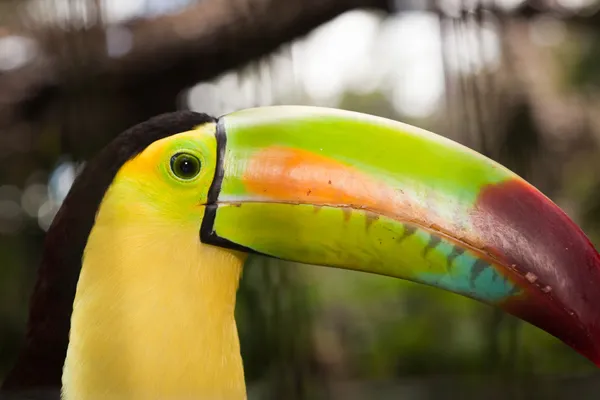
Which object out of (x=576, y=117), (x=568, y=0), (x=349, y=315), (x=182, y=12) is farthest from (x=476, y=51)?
(x=349, y=315)

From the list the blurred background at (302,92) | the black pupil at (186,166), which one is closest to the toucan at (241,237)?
the black pupil at (186,166)

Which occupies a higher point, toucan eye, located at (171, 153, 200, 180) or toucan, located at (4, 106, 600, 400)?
toucan eye, located at (171, 153, 200, 180)

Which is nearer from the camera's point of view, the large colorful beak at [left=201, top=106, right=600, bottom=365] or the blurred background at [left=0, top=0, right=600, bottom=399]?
the large colorful beak at [left=201, top=106, right=600, bottom=365]

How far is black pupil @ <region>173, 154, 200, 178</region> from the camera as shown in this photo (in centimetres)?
70

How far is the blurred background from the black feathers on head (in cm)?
19

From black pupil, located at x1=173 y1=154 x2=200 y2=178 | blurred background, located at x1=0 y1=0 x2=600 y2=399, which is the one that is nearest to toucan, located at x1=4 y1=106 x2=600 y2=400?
black pupil, located at x1=173 y1=154 x2=200 y2=178

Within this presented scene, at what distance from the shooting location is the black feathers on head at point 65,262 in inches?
28.0

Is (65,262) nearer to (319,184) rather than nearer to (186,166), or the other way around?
(186,166)

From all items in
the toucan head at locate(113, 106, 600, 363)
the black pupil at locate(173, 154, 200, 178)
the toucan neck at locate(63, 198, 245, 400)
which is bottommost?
the toucan neck at locate(63, 198, 245, 400)

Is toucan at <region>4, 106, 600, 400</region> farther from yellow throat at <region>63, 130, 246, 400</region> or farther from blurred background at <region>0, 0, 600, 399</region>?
blurred background at <region>0, 0, 600, 399</region>

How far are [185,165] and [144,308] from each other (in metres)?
0.18

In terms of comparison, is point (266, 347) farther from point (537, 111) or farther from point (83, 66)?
point (537, 111)

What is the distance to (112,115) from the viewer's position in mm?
1046

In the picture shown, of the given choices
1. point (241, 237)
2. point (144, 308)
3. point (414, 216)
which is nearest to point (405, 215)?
point (414, 216)
